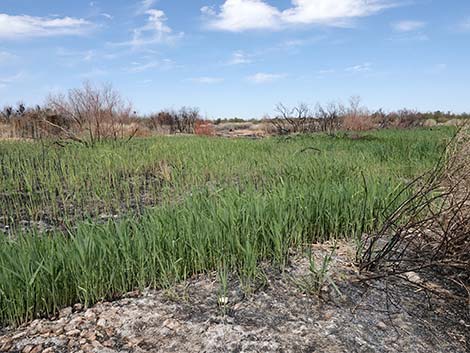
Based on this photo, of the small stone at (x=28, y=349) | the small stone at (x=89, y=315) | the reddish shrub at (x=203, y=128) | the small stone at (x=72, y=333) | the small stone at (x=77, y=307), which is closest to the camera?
the small stone at (x=28, y=349)

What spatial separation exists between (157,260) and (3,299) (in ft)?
2.72

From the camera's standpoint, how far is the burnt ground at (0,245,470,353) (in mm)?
1939

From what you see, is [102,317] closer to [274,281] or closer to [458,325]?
[274,281]

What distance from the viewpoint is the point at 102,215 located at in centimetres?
461

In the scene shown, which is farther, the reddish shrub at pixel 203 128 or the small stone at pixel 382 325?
the reddish shrub at pixel 203 128

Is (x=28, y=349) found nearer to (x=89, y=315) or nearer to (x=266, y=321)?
(x=89, y=315)

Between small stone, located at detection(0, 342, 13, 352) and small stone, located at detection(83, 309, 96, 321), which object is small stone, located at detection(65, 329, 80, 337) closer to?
small stone, located at detection(83, 309, 96, 321)

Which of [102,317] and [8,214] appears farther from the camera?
[8,214]

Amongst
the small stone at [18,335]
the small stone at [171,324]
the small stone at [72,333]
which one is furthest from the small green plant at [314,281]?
the small stone at [18,335]

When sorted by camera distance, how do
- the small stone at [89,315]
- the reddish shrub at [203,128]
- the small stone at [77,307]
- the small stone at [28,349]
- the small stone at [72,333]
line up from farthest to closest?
the reddish shrub at [203,128], the small stone at [77,307], the small stone at [89,315], the small stone at [72,333], the small stone at [28,349]

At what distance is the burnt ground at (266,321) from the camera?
1.94m

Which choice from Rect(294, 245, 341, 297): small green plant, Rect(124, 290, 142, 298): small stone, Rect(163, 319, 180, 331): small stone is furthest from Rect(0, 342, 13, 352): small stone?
Rect(294, 245, 341, 297): small green plant

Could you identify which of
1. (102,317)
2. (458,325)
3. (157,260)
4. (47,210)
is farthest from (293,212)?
(47,210)

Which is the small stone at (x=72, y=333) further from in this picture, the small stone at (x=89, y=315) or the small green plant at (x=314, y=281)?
the small green plant at (x=314, y=281)
